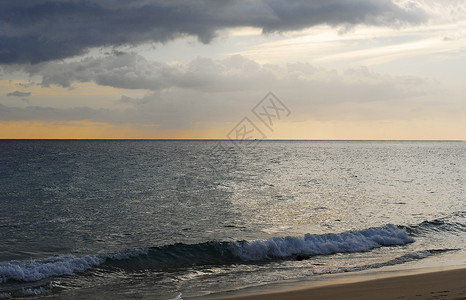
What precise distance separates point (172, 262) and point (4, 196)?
1013 inches

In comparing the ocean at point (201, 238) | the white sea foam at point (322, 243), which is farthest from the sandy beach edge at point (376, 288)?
the white sea foam at point (322, 243)

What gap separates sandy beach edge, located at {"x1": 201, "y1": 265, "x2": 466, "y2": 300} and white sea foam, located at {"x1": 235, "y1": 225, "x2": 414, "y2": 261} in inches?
201

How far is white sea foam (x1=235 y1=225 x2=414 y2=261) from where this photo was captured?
20825 millimetres

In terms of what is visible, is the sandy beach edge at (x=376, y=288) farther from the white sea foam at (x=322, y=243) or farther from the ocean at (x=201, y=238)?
the white sea foam at (x=322, y=243)

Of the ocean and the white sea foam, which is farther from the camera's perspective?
the white sea foam

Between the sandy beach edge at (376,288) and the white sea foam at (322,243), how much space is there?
5.10 metres

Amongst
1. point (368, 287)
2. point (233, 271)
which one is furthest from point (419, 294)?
point (233, 271)

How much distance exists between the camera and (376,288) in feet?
46.2

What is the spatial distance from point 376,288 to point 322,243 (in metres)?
7.94

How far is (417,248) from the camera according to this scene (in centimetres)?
2219

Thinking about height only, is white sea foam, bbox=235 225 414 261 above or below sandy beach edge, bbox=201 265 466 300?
above

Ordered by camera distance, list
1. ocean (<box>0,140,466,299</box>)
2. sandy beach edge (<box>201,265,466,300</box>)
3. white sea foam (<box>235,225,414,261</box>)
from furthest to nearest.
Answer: white sea foam (<box>235,225,414,261</box>) < ocean (<box>0,140,466,299</box>) < sandy beach edge (<box>201,265,466,300</box>)

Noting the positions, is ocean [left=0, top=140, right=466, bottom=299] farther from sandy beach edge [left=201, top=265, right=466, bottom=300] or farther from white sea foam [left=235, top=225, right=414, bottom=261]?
sandy beach edge [left=201, top=265, right=466, bottom=300]

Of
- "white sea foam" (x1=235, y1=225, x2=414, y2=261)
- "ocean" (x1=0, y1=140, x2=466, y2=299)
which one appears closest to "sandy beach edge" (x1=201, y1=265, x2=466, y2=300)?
"ocean" (x1=0, y1=140, x2=466, y2=299)
